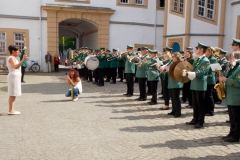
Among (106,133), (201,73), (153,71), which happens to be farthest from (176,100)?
(106,133)

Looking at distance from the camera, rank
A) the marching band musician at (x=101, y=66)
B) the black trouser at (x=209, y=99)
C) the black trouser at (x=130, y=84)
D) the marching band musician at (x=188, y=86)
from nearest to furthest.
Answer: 1. the black trouser at (x=209, y=99)
2. the marching band musician at (x=188, y=86)
3. the black trouser at (x=130, y=84)
4. the marching band musician at (x=101, y=66)

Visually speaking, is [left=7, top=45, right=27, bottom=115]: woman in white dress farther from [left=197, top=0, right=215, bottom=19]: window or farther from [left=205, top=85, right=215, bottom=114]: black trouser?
[left=197, top=0, right=215, bottom=19]: window

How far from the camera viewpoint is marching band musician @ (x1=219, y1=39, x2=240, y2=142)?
5.20 m

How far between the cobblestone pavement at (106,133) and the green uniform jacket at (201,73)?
98cm

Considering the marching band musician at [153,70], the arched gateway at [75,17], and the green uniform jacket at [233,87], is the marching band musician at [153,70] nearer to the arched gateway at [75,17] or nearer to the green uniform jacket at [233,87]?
the green uniform jacket at [233,87]

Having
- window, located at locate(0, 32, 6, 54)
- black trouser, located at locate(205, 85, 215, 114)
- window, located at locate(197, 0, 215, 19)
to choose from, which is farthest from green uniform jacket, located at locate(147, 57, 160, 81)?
window, located at locate(0, 32, 6, 54)

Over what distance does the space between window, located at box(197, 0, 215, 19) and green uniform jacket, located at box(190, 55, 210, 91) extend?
14.1m

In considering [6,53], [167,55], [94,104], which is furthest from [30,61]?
[167,55]

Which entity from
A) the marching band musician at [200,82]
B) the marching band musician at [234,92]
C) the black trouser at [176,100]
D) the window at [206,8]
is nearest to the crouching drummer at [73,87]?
the black trouser at [176,100]

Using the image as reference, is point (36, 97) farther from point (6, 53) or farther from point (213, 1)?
point (213, 1)

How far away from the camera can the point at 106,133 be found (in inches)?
233

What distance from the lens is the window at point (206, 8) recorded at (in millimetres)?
19266

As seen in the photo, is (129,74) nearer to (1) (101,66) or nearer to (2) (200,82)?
(1) (101,66)

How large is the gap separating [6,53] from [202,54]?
707 inches
